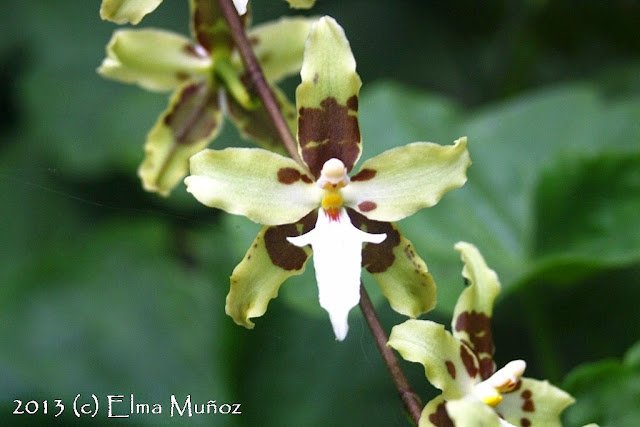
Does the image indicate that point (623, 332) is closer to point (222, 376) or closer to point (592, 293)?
point (592, 293)

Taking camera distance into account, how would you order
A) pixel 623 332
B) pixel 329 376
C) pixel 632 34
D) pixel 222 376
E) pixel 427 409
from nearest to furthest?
pixel 427 409, pixel 623 332, pixel 329 376, pixel 222 376, pixel 632 34

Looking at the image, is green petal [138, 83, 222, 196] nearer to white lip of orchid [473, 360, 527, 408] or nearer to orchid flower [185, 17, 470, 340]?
orchid flower [185, 17, 470, 340]

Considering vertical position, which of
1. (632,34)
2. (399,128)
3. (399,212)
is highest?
(632,34)

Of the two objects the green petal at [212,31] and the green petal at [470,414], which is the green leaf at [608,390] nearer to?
the green petal at [470,414]

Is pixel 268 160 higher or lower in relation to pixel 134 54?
lower

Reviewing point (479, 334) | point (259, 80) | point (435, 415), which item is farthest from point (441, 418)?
point (259, 80)

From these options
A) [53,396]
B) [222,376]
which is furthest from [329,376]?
[53,396]

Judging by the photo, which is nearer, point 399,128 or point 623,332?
point 623,332

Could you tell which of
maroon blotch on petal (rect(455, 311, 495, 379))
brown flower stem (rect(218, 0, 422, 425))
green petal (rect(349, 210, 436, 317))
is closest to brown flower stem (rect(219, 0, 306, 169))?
brown flower stem (rect(218, 0, 422, 425))

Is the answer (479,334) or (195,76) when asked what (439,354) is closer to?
(479,334)
